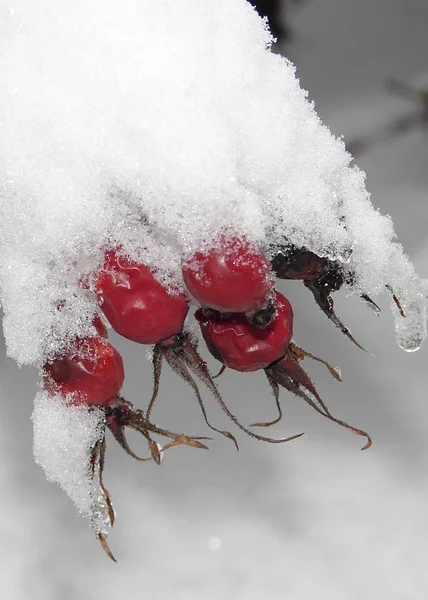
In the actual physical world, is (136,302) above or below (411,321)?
below

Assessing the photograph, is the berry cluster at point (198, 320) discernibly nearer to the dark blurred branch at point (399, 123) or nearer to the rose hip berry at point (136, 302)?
the rose hip berry at point (136, 302)

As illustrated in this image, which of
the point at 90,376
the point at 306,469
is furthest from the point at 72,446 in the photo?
the point at 306,469

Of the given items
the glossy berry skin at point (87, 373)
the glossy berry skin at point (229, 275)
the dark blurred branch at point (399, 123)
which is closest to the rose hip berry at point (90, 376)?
the glossy berry skin at point (87, 373)

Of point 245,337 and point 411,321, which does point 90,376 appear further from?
point 411,321

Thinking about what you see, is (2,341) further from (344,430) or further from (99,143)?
(99,143)

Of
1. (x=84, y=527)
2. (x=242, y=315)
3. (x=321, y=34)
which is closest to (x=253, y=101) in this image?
(x=242, y=315)


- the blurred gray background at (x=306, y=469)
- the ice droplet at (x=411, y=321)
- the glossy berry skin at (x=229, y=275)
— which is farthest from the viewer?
the blurred gray background at (x=306, y=469)
